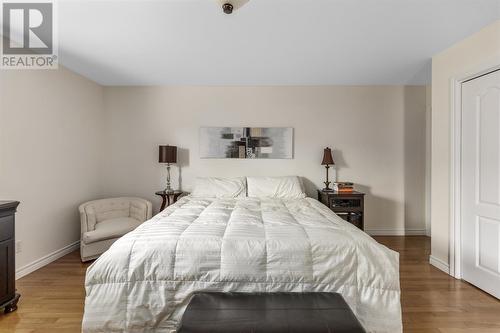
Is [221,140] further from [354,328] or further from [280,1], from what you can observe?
[354,328]

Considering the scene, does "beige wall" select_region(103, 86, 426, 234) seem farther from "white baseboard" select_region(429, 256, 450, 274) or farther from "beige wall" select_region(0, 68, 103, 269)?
"white baseboard" select_region(429, 256, 450, 274)

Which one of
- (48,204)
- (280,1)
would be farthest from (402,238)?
(48,204)

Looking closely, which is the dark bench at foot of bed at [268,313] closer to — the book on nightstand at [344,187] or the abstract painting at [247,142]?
the book on nightstand at [344,187]

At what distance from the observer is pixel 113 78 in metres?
3.55

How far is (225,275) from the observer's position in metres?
1.52

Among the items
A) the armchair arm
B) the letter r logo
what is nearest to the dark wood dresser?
the armchair arm

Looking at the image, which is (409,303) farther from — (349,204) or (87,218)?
(87,218)

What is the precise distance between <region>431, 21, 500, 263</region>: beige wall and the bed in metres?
1.66

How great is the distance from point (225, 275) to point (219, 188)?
6.56ft

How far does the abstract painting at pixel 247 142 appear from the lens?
12.6ft

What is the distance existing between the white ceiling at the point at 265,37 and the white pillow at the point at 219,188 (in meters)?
1.44

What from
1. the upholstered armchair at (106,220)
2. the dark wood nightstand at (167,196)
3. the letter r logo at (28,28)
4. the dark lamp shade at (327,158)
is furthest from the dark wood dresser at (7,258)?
the dark lamp shade at (327,158)

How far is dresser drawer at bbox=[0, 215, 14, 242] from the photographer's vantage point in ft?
6.14

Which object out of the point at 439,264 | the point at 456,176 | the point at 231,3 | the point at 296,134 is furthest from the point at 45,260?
the point at 456,176
